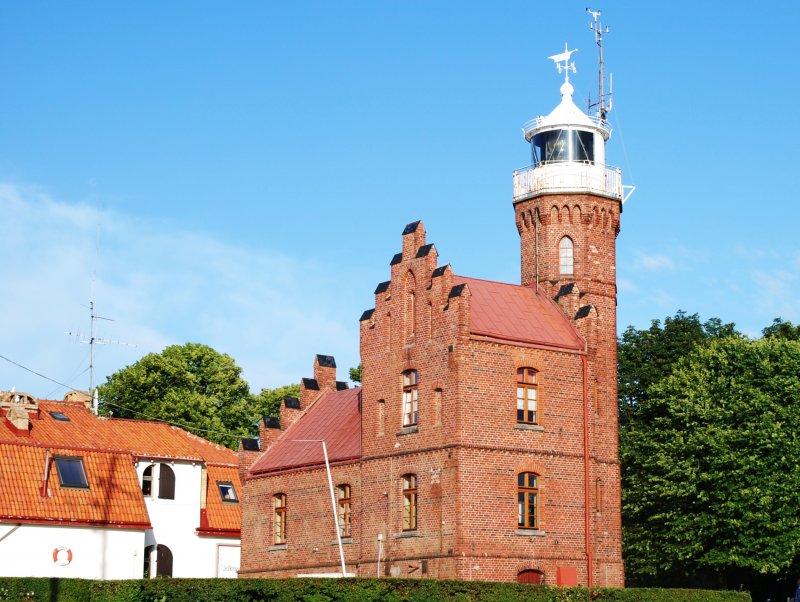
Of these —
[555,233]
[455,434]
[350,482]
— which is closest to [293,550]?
[350,482]

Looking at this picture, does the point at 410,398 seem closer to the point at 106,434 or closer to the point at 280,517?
the point at 280,517

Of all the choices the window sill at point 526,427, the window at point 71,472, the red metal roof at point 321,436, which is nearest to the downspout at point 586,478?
the window sill at point 526,427

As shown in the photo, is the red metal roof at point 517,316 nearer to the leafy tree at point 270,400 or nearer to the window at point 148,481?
the window at point 148,481

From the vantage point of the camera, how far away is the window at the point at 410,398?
154 feet

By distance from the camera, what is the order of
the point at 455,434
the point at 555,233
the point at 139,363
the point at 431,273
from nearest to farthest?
the point at 455,434 → the point at 431,273 → the point at 555,233 → the point at 139,363

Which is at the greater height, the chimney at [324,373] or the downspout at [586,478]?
the chimney at [324,373]

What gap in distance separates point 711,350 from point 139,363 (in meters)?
38.1

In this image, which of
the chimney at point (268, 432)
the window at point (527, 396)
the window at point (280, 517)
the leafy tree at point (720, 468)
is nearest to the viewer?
the window at point (527, 396)

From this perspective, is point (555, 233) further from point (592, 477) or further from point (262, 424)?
point (262, 424)

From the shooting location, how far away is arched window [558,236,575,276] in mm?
52219

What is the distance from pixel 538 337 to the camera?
1841 inches

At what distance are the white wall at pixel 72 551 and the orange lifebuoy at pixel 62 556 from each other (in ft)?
0.17

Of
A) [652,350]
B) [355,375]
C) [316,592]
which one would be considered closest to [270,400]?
[355,375]

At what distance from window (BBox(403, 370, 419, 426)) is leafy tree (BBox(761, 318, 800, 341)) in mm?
23528
